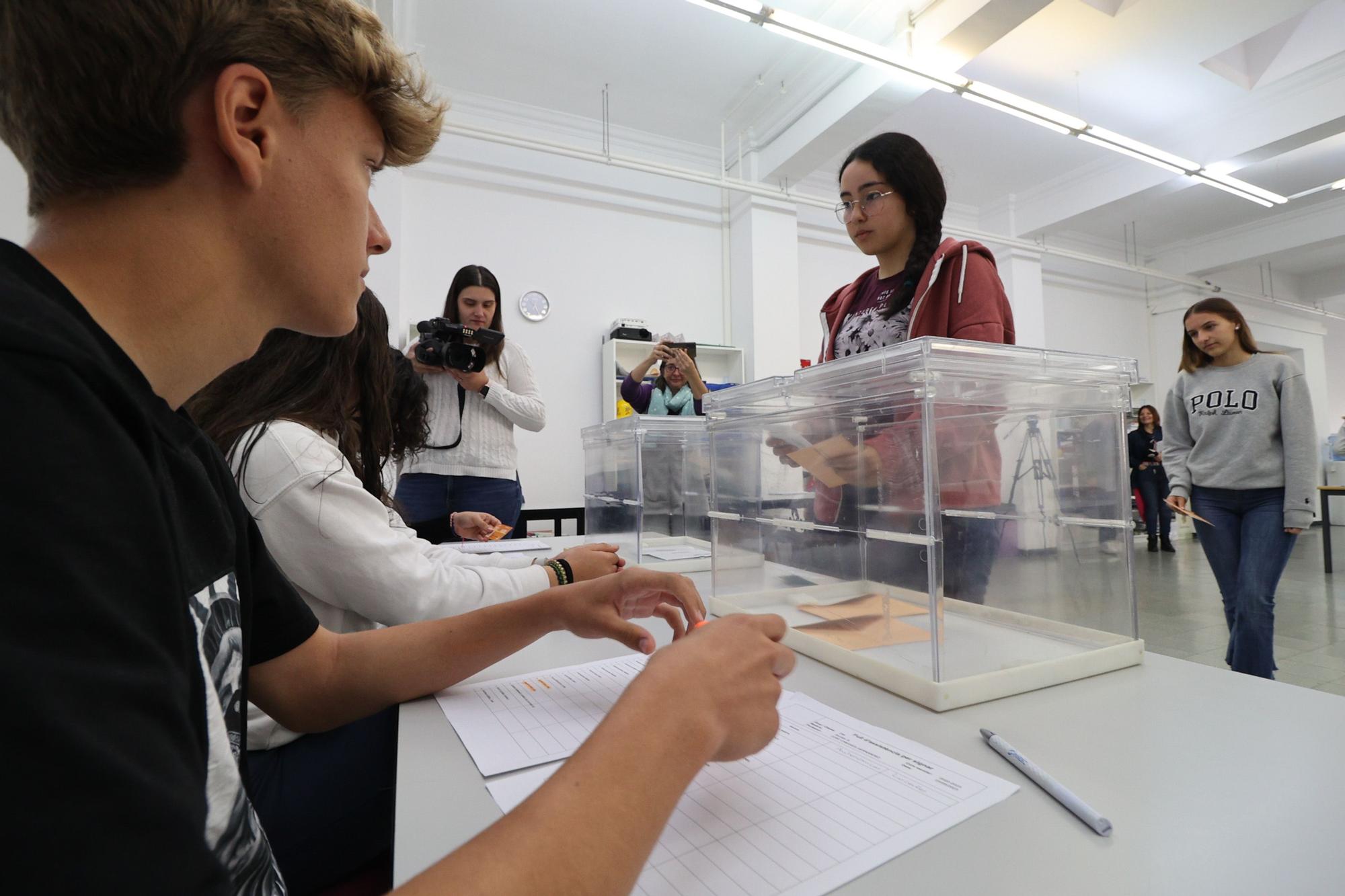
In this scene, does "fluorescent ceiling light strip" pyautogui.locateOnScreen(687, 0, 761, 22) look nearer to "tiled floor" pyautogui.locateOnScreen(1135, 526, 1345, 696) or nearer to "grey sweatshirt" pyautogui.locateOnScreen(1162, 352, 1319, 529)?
"grey sweatshirt" pyautogui.locateOnScreen(1162, 352, 1319, 529)

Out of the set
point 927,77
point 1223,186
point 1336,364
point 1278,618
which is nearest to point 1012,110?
point 927,77

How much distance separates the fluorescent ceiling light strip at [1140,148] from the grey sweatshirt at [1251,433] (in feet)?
7.33

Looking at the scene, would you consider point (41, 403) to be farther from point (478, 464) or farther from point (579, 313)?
point (579, 313)

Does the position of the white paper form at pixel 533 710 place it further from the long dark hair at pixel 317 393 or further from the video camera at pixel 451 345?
the video camera at pixel 451 345

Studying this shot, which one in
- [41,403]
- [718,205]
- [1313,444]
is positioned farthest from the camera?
[718,205]

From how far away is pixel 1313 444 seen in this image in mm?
2014

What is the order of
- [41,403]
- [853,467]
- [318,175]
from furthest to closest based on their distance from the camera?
[853,467] → [318,175] → [41,403]

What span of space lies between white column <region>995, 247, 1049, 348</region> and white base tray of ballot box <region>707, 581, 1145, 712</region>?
609cm

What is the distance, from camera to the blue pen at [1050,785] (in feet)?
1.44

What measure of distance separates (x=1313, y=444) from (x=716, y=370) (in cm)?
337

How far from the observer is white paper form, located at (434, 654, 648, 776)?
1.84 ft

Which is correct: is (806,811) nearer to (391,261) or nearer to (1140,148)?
(391,261)

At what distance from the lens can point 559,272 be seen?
4562 millimetres

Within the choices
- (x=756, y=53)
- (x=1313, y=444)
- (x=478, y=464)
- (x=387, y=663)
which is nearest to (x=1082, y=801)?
(x=387, y=663)
